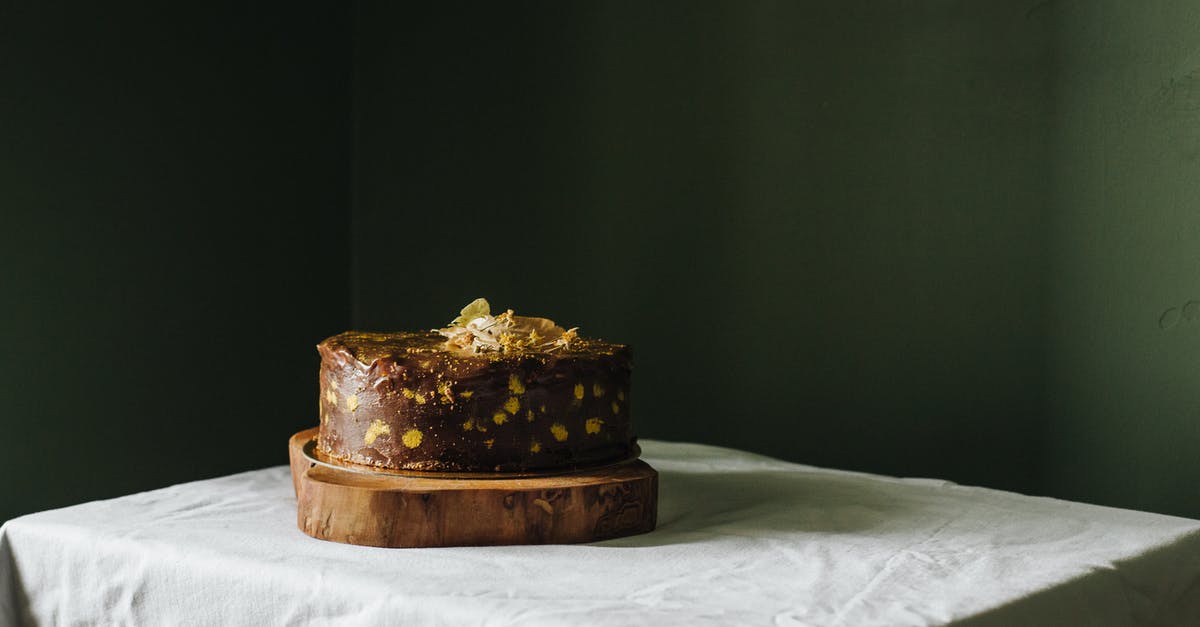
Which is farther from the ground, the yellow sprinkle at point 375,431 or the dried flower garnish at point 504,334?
the dried flower garnish at point 504,334

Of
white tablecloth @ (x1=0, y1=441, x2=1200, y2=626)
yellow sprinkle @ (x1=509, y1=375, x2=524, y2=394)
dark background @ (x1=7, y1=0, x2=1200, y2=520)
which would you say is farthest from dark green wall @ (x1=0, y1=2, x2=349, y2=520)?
yellow sprinkle @ (x1=509, y1=375, x2=524, y2=394)

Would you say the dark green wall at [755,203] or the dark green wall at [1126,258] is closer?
the dark green wall at [1126,258]

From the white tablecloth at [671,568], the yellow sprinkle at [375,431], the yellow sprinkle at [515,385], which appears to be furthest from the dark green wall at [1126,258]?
the yellow sprinkle at [375,431]

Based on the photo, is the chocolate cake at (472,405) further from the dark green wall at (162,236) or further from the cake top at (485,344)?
the dark green wall at (162,236)


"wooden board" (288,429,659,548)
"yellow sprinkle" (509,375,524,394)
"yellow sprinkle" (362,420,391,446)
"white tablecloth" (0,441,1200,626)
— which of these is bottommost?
"white tablecloth" (0,441,1200,626)

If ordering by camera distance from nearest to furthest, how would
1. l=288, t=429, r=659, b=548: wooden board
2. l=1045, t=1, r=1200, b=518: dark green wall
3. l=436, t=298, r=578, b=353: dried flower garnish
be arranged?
1. l=288, t=429, r=659, b=548: wooden board
2. l=436, t=298, r=578, b=353: dried flower garnish
3. l=1045, t=1, r=1200, b=518: dark green wall

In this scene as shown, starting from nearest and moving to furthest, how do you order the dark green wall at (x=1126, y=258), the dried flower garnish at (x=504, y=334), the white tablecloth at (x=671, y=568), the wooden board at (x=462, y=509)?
the white tablecloth at (x=671, y=568), the wooden board at (x=462, y=509), the dried flower garnish at (x=504, y=334), the dark green wall at (x=1126, y=258)

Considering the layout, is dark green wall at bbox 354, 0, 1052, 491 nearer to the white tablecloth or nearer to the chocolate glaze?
the white tablecloth
